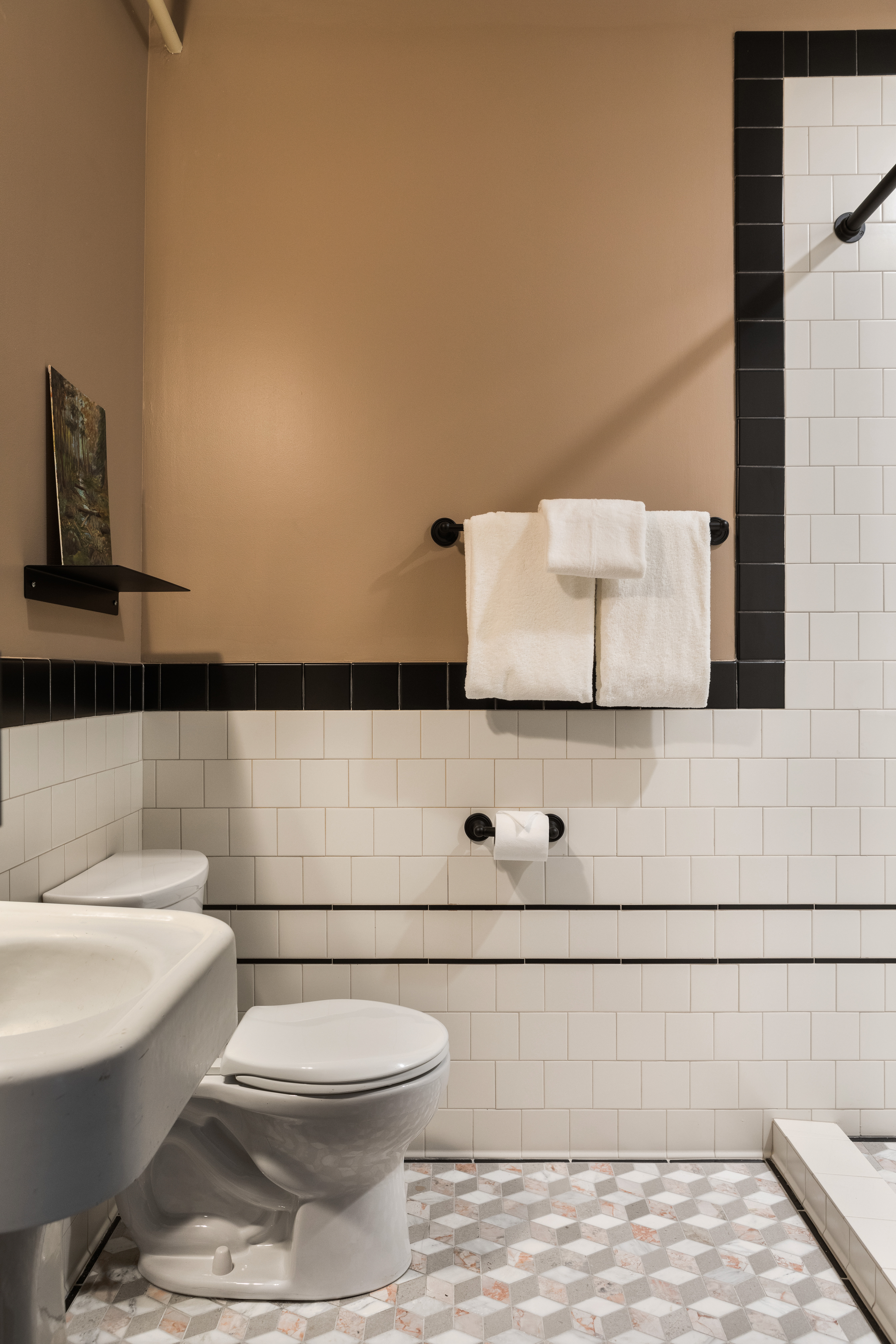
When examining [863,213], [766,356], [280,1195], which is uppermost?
[863,213]

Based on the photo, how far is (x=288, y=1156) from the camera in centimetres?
150

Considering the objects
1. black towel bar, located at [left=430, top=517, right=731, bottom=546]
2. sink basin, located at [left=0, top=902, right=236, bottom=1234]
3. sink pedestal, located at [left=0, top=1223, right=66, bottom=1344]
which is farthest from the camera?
black towel bar, located at [left=430, top=517, right=731, bottom=546]

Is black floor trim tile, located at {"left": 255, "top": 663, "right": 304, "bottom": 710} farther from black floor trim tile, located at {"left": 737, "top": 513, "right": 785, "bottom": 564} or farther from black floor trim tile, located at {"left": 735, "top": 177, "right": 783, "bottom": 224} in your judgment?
black floor trim tile, located at {"left": 735, "top": 177, "right": 783, "bottom": 224}

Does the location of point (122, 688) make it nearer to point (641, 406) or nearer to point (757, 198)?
point (641, 406)

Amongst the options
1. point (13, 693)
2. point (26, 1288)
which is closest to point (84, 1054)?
point (26, 1288)

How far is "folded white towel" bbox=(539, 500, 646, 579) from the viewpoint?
1790 millimetres

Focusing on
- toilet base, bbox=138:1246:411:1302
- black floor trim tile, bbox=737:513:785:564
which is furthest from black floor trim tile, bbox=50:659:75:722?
black floor trim tile, bbox=737:513:785:564

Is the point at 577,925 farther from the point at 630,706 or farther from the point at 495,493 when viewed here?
the point at 495,493

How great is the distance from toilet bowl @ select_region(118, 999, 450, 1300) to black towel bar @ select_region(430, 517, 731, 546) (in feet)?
3.36

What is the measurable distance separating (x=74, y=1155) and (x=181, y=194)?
2.05 metres

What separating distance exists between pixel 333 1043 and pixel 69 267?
5.01 ft

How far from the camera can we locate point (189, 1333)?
4.78 feet

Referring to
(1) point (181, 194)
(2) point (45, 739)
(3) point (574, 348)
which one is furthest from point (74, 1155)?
(1) point (181, 194)

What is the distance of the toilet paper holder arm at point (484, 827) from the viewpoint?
1970 mm
